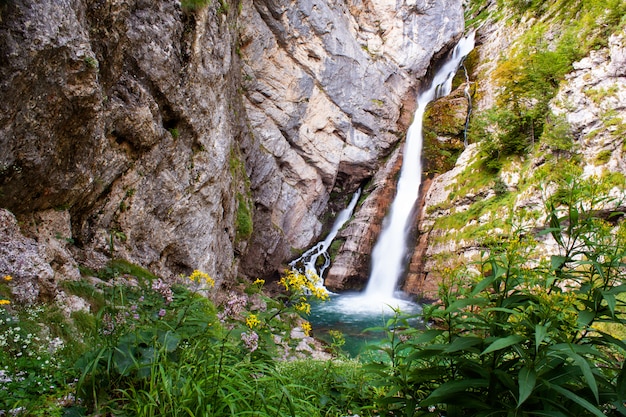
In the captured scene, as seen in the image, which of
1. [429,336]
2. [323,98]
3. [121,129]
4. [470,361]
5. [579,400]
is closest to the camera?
[579,400]

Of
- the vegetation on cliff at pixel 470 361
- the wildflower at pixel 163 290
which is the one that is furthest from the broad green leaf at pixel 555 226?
the wildflower at pixel 163 290

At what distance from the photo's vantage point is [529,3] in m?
22.0

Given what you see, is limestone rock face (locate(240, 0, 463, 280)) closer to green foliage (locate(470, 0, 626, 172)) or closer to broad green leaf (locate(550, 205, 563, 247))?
green foliage (locate(470, 0, 626, 172))

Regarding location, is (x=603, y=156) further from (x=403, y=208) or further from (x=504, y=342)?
(x=504, y=342)

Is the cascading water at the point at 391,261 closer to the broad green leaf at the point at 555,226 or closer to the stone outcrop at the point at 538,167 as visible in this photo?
the stone outcrop at the point at 538,167

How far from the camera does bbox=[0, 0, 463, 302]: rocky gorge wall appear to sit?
13.8 ft

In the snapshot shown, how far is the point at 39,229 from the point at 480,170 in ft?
57.1

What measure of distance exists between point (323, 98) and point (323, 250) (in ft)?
29.8

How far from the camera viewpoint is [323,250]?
19.8m

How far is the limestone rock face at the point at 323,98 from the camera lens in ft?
58.2

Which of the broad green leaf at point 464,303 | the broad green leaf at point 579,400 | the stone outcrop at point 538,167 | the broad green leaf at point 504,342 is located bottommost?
the broad green leaf at point 579,400

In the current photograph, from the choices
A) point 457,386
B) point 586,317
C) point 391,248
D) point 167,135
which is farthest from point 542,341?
point 391,248

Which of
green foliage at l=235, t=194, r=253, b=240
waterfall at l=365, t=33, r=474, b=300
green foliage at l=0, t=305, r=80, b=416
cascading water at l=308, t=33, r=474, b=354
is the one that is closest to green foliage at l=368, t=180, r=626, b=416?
green foliage at l=0, t=305, r=80, b=416

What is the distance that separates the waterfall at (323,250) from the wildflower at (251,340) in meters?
14.5
